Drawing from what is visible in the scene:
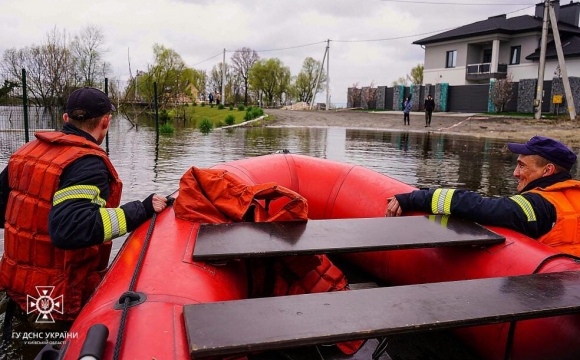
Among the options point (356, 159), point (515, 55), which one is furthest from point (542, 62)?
point (515, 55)

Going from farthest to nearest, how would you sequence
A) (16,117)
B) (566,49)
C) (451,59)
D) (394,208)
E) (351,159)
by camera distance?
(451,59), (566,49), (16,117), (351,159), (394,208)

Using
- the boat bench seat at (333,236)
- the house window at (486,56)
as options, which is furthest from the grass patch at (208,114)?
the boat bench seat at (333,236)

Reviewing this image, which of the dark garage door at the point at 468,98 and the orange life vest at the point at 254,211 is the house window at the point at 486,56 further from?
the orange life vest at the point at 254,211

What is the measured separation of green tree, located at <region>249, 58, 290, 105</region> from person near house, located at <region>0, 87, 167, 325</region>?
195 feet

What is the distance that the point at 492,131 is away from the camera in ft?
72.1

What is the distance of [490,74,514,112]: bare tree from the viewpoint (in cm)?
3011

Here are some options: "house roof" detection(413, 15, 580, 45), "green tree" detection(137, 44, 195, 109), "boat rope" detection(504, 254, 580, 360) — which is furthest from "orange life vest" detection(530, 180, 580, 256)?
→ "house roof" detection(413, 15, 580, 45)

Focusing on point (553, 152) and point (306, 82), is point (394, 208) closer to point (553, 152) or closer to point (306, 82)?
point (553, 152)

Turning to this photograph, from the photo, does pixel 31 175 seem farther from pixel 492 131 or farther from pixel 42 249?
pixel 492 131

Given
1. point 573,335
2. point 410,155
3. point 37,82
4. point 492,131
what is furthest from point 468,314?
point 492,131

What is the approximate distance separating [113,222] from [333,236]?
3.89ft

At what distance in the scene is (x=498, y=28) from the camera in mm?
34250

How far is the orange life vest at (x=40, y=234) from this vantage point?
233 centimetres

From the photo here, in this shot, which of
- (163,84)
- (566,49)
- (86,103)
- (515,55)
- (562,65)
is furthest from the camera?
(515,55)
